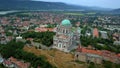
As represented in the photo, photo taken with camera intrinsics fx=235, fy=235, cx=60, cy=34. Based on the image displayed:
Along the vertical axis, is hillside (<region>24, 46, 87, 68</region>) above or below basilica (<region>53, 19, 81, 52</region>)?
below

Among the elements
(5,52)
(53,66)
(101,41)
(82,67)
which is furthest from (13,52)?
(101,41)

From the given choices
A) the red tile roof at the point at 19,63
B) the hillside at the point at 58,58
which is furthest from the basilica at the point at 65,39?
the red tile roof at the point at 19,63

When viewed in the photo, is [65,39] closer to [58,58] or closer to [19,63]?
[58,58]

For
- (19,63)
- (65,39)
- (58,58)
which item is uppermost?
(65,39)

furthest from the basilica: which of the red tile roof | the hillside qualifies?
the red tile roof

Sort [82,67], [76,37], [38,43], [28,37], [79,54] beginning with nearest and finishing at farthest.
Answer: [82,67] < [79,54] < [38,43] < [76,37] < [28,37]

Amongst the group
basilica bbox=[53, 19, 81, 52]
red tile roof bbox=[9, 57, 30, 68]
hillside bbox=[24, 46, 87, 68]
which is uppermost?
basilica bbox=[53, 19, 81, 52]

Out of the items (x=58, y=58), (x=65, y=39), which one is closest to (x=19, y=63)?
(x=58, y=58)

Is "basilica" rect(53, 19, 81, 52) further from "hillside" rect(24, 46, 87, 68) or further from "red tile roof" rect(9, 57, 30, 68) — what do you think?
"red tile roof" rect(9, 57, 30, 68)

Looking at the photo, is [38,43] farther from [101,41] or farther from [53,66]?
[101,41]

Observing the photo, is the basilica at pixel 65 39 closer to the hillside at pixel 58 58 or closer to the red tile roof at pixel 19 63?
the hillside at pixel 58 58

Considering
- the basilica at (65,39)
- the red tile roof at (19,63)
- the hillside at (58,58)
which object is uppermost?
the basilica at (65,39)
